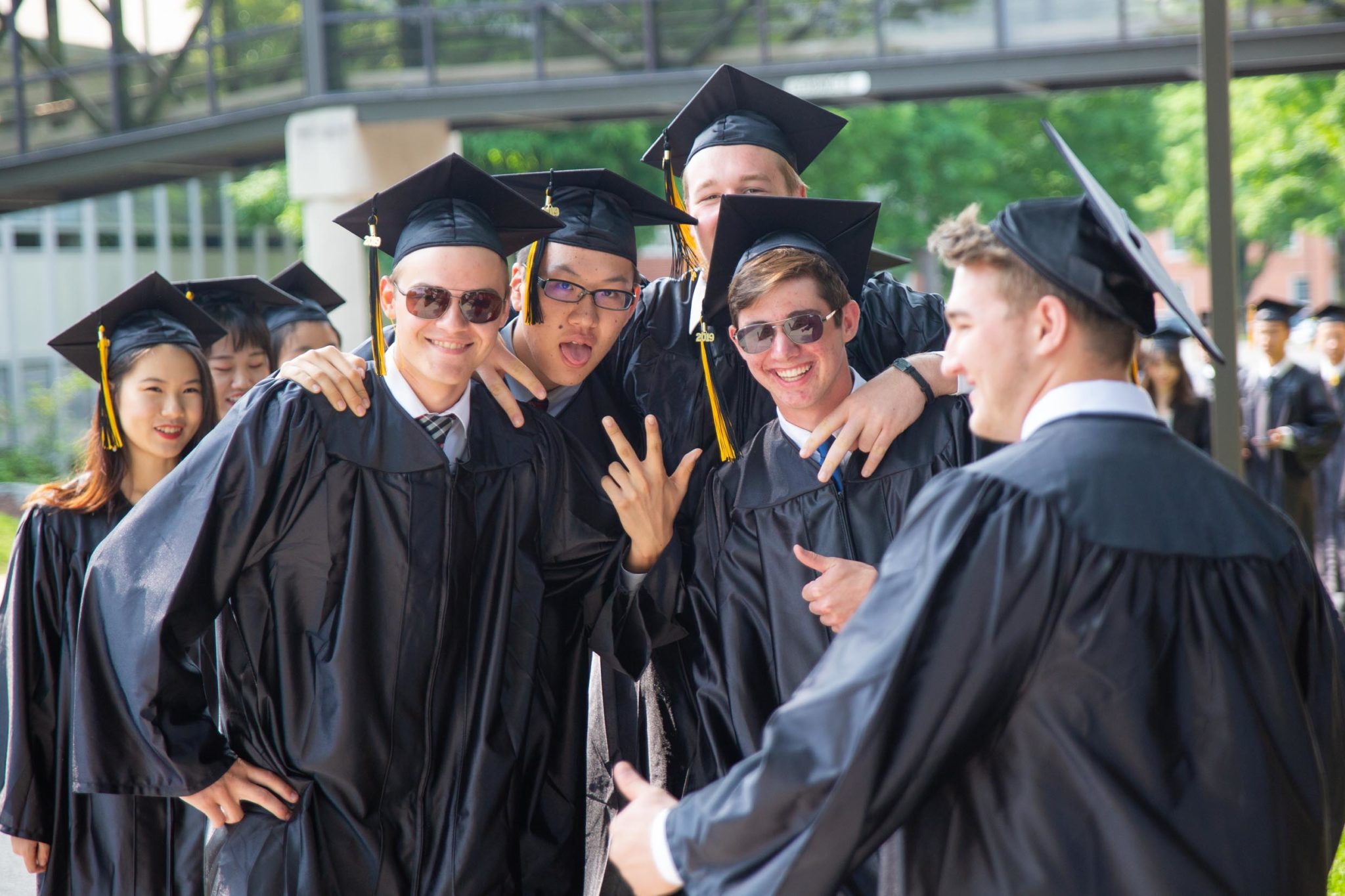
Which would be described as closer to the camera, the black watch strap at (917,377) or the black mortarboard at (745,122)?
the black watch strap at (917,377)

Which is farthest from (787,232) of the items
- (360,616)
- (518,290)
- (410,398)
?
(360,616)

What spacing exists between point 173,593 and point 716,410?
1.43m

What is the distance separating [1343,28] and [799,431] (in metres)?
8.66

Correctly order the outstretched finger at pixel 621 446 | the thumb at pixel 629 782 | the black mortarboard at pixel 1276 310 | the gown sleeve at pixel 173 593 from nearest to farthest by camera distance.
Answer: the thumb at pixel 629 782, the gown sleeve at pixel 173 593, the outstretched finger at pixel 621 446, the black mortarboard at pixel 1276 310

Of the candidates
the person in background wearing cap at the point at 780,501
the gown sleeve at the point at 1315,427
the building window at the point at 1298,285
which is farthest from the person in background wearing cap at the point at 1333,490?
the building window at the point at 1298,285

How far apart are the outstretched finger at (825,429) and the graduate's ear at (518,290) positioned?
3.28 ft

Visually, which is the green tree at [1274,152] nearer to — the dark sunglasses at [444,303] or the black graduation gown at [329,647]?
the dark sunglasses at [444,303]

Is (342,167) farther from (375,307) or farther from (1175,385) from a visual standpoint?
(375,307)

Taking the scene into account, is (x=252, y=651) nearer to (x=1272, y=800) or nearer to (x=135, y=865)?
(x=135, y=865)

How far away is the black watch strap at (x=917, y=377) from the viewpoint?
123 inches

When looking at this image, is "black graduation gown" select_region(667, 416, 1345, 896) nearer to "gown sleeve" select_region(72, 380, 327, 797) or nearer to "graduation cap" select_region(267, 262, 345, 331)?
"gown sleeve" select_region(72, 380, 327, 797)

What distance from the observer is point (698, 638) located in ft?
10.4

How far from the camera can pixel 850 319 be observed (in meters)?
3.25

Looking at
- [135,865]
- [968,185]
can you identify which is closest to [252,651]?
[135,865]
